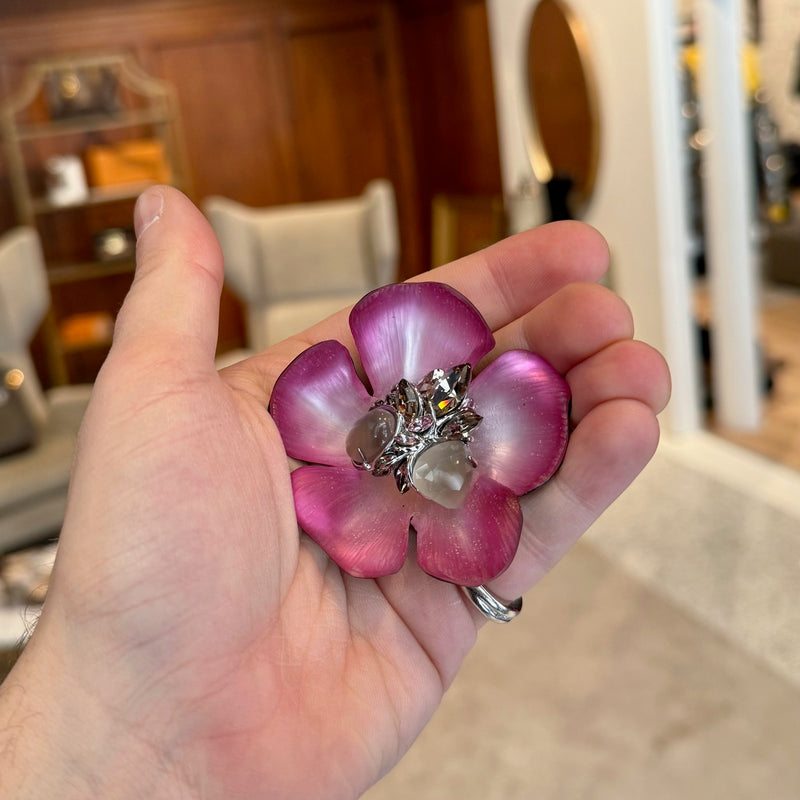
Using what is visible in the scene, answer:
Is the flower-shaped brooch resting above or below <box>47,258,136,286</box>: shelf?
above

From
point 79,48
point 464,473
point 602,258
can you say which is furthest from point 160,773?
point 79,48

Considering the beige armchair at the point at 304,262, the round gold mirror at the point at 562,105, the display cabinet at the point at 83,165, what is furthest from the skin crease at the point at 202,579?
the display cabinet at the point at 83,165

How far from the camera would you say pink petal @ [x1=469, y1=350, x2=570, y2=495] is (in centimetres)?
74

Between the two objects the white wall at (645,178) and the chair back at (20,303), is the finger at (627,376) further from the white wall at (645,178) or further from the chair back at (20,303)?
the white wall at (645,178)

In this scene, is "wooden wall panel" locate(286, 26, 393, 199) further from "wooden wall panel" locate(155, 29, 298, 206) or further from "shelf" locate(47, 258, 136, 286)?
"shelf" locate(47, 258, 136, 286)

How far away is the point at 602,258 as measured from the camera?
31.8 inches

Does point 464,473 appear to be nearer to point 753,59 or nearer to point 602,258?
point 602,258

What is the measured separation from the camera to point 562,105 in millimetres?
3170

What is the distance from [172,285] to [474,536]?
334 millimetres

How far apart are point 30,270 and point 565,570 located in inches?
72.1

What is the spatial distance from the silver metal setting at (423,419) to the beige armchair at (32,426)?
1.41 meters

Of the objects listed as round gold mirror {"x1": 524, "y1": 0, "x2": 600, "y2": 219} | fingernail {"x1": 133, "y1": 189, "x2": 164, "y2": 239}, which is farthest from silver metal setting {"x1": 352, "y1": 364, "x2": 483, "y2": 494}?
round gold mirror {"x1": 524, "y1": 0, "x2": 600, "y2": 219}

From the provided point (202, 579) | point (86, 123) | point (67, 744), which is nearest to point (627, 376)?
point (202, 579)

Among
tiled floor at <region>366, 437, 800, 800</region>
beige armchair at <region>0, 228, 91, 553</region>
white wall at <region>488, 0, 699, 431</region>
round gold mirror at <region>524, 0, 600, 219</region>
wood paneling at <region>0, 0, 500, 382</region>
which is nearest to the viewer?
tiled floor at <region>366, 437, 800, 800</region>
